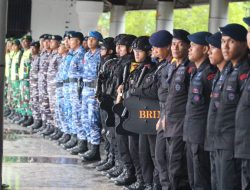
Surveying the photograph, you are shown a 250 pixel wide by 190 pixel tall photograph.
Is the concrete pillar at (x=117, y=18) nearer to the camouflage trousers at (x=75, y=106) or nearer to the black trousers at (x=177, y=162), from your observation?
the camouflage trousers at (x=75, y=106)

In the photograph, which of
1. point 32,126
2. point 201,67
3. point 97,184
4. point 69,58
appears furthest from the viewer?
point 32,126

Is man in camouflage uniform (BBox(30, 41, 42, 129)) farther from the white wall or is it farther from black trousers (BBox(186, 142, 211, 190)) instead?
black trousers (BBox(186, 142, 211, 190))

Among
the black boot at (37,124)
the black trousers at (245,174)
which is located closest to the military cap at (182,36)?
the black trousers at (245,174)

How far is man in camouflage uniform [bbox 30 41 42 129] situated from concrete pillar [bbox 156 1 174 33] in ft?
46.8

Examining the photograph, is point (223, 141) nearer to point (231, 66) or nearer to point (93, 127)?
point (231, 66)

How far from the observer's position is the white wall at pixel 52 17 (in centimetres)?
2025

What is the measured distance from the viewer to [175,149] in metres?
6.68

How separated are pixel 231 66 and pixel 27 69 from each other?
31.1 ft

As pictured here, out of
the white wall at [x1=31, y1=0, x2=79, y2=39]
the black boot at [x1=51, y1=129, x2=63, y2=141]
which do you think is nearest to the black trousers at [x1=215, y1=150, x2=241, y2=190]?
the black boot at [x1=51, y1=129, x2=63, y2=141]

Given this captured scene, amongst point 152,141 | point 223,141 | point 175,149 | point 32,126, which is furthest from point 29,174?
point 32,126

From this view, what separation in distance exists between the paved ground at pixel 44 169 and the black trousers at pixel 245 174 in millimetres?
3007

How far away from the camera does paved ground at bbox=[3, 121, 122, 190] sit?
27.8ft

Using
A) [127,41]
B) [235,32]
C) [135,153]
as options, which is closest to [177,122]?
[235,32]

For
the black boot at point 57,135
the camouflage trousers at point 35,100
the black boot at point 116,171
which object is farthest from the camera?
the camouflage trousers at point 35,100
